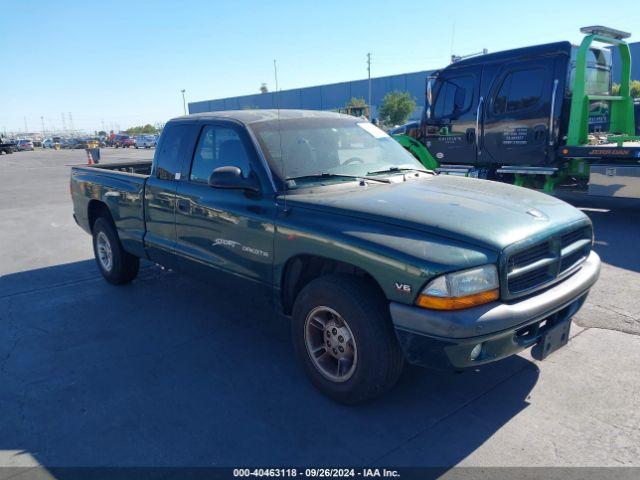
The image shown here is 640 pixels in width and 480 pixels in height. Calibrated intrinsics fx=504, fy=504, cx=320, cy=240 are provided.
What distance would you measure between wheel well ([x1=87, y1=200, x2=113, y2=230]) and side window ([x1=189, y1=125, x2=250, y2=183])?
2025mm

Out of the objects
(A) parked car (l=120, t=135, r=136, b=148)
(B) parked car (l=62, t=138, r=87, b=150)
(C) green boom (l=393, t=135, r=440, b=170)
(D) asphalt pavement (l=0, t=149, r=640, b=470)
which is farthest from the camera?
(B) parked car (l=62, t=138, r=87, b=150)

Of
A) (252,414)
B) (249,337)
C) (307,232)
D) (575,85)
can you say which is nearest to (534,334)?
(307,232)

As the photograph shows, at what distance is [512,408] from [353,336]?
1148mm

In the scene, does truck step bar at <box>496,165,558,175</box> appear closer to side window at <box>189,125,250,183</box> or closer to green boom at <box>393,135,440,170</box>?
green boom at <box>393,135,440,170</box>

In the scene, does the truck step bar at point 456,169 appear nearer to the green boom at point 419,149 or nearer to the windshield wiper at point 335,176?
the green boom at point 419,149

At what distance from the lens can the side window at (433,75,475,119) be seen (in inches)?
375

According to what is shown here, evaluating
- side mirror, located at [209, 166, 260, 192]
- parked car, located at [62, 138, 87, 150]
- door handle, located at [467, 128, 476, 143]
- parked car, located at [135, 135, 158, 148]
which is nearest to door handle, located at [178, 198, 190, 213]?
side mirror, located at [209, 166, 260, 192]

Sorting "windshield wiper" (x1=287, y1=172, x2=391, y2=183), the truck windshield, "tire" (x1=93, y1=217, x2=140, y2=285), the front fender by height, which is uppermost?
the truck windshield

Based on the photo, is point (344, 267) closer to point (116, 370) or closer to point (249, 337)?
point (249, 337)

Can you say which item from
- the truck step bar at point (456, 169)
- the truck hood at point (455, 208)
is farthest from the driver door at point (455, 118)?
the truck hood at point (455, 208)

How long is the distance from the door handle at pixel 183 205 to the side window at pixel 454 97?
685 cm

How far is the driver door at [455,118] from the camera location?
948 cm

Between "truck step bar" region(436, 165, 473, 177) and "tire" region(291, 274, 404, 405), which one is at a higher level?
"truck step bar" region(436, 165, 473, 177)

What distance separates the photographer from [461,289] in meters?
2.73
